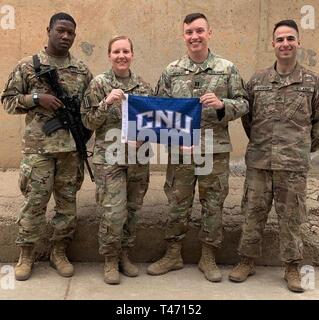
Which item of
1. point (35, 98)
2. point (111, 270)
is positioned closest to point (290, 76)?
point (35, 98)

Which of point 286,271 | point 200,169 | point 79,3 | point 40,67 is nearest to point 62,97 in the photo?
point 40,67

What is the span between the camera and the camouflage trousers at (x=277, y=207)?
3.93 m

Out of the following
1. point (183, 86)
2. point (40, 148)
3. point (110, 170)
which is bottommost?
point (110, 170)

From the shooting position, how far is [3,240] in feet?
14.4

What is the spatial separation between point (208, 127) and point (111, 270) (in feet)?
4.47

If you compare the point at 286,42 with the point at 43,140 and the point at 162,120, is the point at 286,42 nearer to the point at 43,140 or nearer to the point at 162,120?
the point at 162,120

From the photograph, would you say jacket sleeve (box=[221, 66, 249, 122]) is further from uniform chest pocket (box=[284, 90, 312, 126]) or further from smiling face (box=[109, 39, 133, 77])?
smiling face (box=[109, 39, 133, 77])

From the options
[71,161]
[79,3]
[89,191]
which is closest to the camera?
[71,161]

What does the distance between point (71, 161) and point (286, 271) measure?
1931 millimetres

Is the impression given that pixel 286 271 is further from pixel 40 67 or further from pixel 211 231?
pixel 40 67

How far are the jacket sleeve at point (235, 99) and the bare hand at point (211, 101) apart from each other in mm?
55

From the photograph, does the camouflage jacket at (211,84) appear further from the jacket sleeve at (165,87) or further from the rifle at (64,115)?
the rifle at (64,115)

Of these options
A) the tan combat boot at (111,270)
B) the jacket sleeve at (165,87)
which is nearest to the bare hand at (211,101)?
the jacket sleeve at (165,87)

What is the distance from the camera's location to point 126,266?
4199mm
